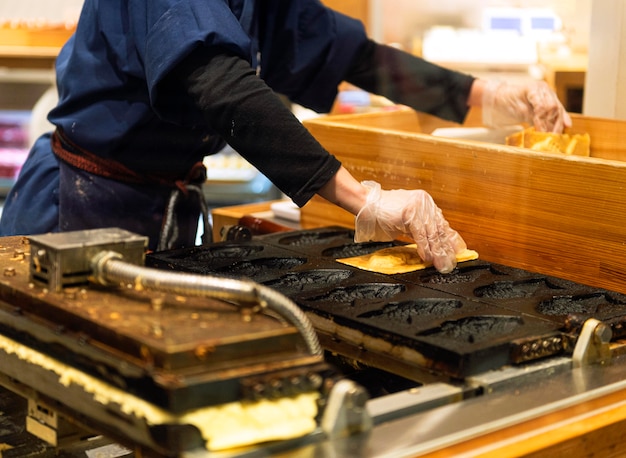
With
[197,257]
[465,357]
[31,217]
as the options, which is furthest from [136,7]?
[465,357]

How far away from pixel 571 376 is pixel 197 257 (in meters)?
0.67

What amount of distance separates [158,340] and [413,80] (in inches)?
54.1

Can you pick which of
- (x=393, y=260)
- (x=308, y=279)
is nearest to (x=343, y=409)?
(x=308, y=279)

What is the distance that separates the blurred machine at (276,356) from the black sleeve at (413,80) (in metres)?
0.83

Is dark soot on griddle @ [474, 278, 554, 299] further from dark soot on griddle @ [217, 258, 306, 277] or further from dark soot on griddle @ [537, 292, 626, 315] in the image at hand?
dark soot on griddle @ [217, 258, 306, 277]

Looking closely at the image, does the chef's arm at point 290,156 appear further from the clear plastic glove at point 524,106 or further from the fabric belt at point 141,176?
the clear plastic glove at point 524,106

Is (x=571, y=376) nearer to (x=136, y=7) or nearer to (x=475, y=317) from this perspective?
(x=475, y=317)

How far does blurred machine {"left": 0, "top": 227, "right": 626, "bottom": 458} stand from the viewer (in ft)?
2.89

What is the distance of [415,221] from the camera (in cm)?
149

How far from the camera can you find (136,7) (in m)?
1.57

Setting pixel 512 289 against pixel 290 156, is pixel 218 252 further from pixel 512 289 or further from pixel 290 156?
pixel 512 289

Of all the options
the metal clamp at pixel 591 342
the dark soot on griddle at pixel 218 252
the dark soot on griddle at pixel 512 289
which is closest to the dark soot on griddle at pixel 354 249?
the dark soot on griddle at pixel 218 252

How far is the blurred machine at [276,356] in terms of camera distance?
34.7 inches

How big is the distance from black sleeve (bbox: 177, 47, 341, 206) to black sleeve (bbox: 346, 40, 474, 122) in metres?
0.70
